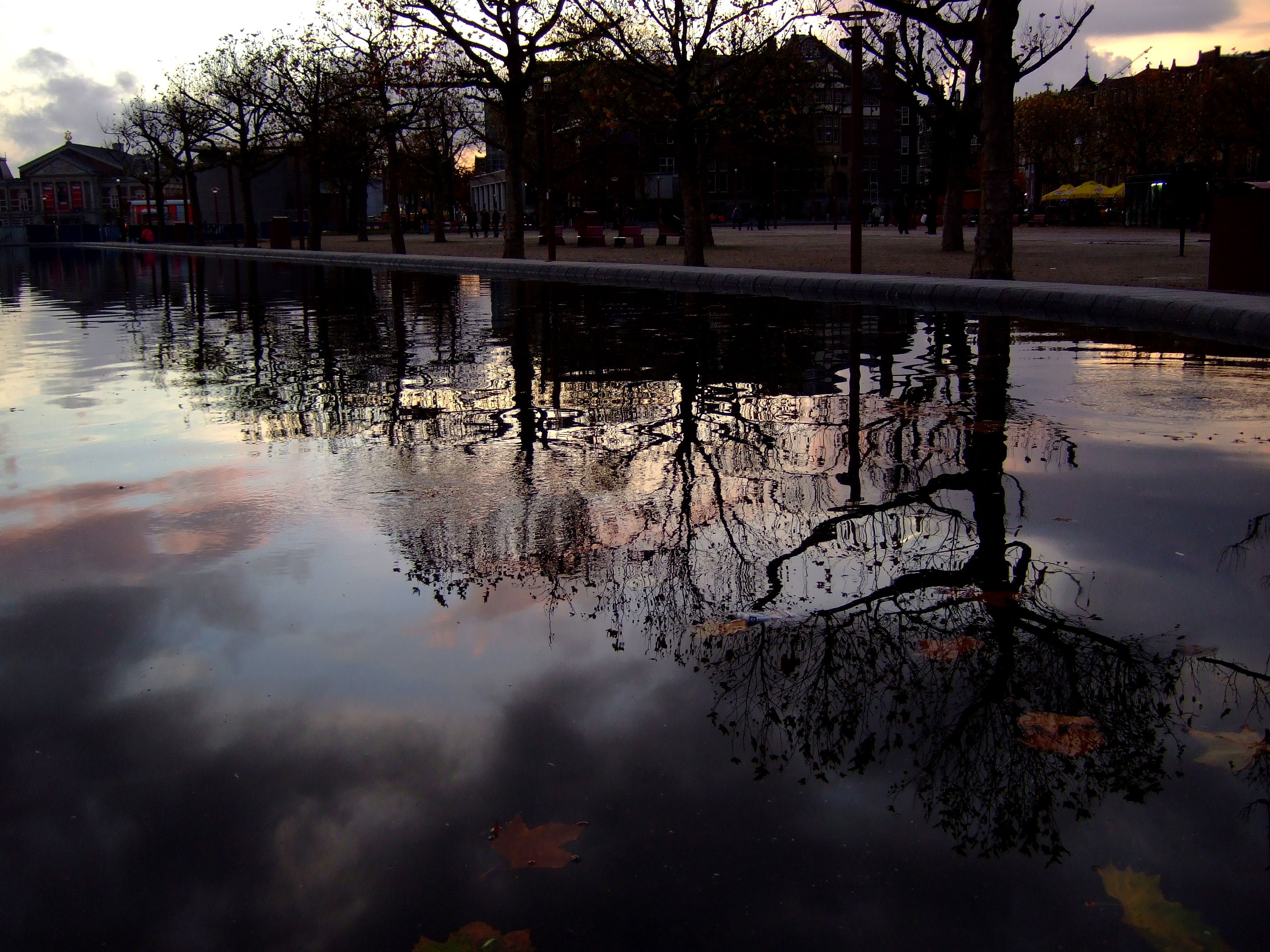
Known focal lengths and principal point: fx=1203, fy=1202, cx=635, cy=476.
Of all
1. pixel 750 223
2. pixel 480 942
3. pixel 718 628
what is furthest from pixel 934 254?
pixel 750 223

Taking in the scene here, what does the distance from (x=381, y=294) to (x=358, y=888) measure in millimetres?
21116

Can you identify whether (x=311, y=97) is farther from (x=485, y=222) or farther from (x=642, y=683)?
(x=642, y=683)

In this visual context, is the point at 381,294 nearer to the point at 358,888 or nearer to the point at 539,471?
the point at 539,471

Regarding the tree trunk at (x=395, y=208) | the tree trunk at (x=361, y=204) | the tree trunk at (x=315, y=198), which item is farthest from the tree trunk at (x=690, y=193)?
the tree trunk at (x=361, y=204)

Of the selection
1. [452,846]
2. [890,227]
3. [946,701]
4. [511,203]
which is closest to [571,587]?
[946,701]

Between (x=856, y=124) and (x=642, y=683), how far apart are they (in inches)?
731

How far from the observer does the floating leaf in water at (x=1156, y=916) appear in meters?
2.17

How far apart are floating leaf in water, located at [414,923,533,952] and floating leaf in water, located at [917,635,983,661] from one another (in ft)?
5.49

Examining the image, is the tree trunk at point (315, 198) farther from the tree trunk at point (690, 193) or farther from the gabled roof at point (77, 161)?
the gabled roof at point (77, 161)

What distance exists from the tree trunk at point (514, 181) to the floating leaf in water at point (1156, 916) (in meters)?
33.1

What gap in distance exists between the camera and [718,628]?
3768 mm

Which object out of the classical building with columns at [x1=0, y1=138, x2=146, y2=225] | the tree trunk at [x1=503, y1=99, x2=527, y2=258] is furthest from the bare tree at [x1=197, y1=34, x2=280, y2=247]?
the classical building with columns at [x1=0, y1=138, x2=146, y2=225]

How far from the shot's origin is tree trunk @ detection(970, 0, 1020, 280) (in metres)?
19.7

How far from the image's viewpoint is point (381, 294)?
22625mm
